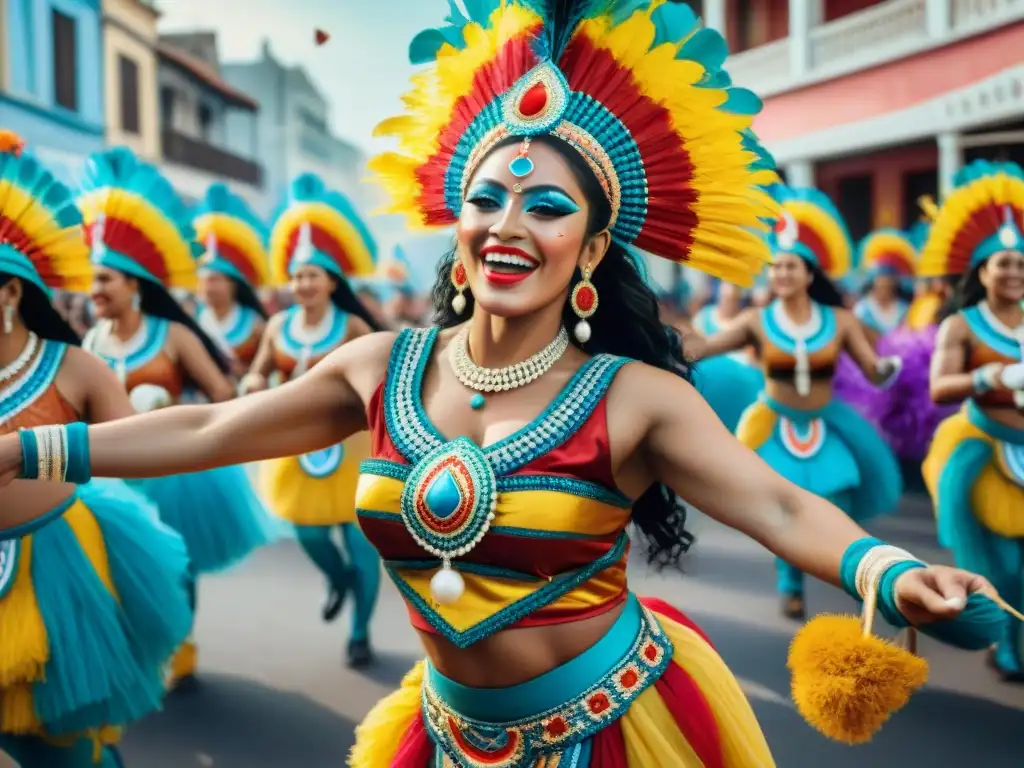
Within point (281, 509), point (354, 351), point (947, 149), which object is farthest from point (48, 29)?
point (354, 351)

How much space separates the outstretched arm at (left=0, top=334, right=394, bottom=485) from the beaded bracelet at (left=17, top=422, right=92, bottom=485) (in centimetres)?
2

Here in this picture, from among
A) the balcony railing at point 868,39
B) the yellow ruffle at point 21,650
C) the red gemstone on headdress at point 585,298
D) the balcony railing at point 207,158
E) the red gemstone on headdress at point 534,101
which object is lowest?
the yellow ruffle at point 21,650

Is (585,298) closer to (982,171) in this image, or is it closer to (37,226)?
(37,226)

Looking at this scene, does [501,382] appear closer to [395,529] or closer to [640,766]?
[395,529]

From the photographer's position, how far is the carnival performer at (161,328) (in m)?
5.18

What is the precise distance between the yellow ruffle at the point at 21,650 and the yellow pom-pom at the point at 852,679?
8.09ft

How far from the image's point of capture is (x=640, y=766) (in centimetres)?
222

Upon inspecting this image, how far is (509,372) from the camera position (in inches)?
93.0

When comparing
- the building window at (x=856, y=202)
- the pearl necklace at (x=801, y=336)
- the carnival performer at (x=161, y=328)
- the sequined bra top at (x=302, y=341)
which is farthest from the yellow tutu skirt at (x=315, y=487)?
the building window at (x=856, y=202)

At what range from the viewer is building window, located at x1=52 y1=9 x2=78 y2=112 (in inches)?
795

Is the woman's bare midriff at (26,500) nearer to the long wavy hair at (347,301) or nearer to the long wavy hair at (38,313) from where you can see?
the long wavy hair at (38,313)

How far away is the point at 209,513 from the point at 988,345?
389 cm

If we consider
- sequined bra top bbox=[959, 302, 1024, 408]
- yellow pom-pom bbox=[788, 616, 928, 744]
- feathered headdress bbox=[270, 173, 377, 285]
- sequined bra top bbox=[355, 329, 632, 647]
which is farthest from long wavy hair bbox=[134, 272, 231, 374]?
yellow pom-pom bbox=[788, 616, 928, 744]

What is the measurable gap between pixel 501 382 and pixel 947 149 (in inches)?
553
